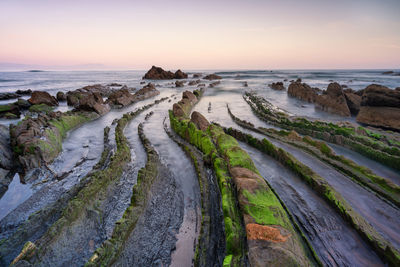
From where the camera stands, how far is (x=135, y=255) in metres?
4.77

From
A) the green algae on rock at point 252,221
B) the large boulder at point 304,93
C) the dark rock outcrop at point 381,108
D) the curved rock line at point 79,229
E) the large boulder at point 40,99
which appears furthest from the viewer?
the large boulder at point 304,93

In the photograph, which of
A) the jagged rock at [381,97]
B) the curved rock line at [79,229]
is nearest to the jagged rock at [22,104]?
the curved rock line at [79,229]

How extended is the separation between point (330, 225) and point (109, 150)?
10660 mm

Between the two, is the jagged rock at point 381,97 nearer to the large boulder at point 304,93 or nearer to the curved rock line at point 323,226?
the large boulder at point 304,93

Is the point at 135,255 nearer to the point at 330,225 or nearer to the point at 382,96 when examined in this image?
the point at 330,225

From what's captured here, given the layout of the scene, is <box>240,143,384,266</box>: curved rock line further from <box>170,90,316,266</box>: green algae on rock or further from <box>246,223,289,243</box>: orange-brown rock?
<box>246,223,289,243</box>: orange-brown rock

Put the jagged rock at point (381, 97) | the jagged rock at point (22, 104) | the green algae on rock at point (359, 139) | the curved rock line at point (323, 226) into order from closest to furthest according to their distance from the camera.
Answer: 1. the curved rock line at point (323, 226)
2. the green algae on rock at point (359, 139)
3. the jagged rock at point (381, 97)
4. the jagged rock at point (22, 104)

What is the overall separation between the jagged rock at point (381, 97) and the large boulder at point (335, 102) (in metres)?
3.74

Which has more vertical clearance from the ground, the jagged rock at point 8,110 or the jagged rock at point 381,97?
the jagged rock at point 381,97

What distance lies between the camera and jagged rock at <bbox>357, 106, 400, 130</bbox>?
14.4 meters

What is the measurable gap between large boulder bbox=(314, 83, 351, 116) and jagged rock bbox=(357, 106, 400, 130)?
140 inches

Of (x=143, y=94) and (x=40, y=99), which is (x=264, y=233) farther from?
(x=143, y=94)

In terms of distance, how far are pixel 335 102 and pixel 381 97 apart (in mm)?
6198

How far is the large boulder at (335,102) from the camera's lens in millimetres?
20656
